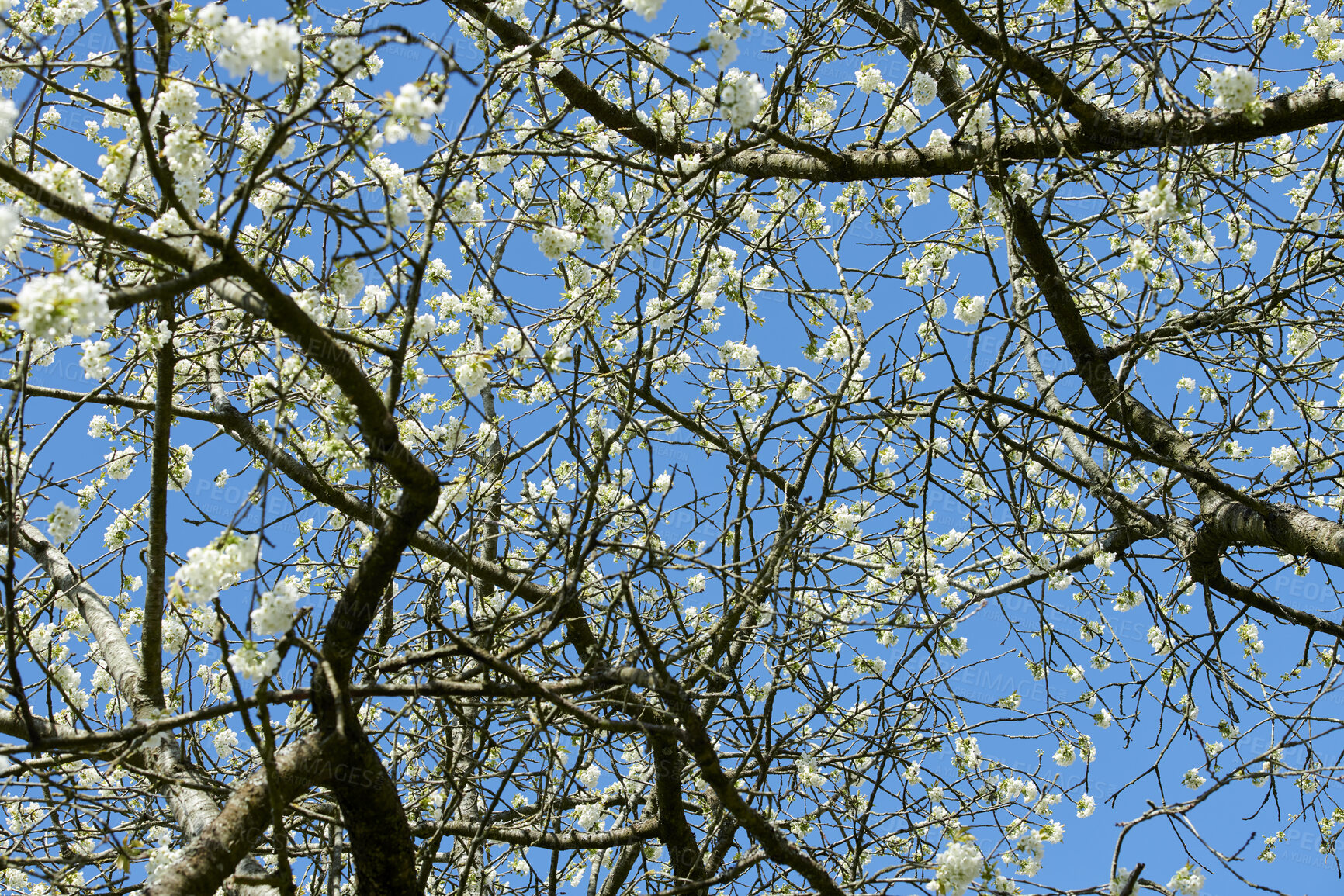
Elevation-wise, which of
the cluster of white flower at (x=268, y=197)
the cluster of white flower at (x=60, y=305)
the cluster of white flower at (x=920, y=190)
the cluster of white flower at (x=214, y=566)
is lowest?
the cluster of white flower at (x=214, y=566)

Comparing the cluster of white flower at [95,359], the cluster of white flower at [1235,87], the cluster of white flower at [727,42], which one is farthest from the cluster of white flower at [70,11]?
the cluster of white flower at [1235,87]

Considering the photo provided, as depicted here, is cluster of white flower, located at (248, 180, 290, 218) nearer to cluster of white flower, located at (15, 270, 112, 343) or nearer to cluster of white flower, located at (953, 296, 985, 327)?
cluster of white flower, located at (15, 270, 112, 343)

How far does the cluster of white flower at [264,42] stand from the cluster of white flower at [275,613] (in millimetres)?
1221

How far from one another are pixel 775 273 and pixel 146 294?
3371 mm

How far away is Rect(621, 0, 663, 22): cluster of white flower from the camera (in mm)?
2992

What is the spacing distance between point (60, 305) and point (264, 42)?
74cm

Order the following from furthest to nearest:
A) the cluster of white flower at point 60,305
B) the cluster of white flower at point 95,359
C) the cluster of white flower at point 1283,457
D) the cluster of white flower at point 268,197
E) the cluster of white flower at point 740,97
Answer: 1. the cluster of white flower at point 1283,457
2. the cluster of white flower at point 268,197
3. the cluster of white flower at point 95,359
4. the cluster of white flower at point 740,97
5. the cluster of white flower at point 60,305

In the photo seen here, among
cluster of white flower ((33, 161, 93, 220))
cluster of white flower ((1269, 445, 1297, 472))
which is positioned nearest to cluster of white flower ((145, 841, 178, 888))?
cluster of white flower ((33, 161, 93, 220))

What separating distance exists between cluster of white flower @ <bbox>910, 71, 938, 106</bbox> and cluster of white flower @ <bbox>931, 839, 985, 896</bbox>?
10.0 ft

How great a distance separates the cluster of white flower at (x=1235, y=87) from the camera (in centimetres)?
312

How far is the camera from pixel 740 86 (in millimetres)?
2719

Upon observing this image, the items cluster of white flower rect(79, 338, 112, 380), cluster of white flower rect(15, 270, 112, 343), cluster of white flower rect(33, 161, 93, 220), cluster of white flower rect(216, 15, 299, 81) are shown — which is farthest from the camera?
cluster of white flower rect(79, 338, 112, 380)

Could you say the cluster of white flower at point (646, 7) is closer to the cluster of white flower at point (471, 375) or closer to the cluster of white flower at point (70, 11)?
the cluster of white flower at point (471, 375)

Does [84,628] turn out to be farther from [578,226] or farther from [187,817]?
[578,226]
